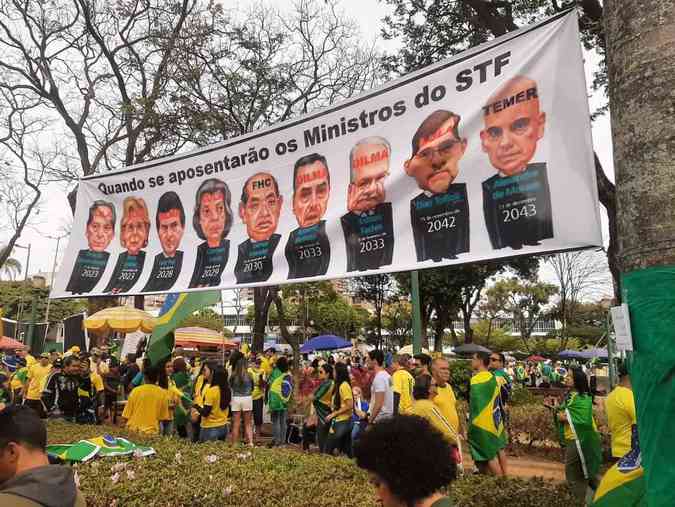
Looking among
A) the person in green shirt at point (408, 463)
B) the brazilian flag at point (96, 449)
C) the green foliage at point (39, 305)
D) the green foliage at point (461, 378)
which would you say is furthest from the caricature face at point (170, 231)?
the green foliage at point (39, 305)

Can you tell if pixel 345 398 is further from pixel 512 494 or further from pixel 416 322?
pixel 512 494

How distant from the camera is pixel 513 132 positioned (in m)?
3.81

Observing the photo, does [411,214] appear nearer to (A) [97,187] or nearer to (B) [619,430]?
(B) [619,430]

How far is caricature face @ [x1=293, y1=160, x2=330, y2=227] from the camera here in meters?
5.05

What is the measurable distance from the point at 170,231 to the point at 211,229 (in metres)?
0.67

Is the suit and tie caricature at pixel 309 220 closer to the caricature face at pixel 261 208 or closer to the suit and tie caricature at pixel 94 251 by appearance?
the caricature face at pixel 261 208

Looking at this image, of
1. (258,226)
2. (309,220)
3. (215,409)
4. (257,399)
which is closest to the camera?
(309,220)

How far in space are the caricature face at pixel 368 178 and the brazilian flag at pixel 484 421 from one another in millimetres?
3295

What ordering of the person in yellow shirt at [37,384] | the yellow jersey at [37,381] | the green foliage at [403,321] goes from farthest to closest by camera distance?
the green foliage at [403,321]
the yellow jersey at [37,381]
the person in yellow shirt at [37,384]

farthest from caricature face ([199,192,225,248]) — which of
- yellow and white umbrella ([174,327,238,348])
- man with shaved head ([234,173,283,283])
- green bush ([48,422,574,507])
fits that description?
yellow and white umbrella ([174,327,238,348])

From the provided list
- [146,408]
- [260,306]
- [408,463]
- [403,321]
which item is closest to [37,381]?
[146,408]

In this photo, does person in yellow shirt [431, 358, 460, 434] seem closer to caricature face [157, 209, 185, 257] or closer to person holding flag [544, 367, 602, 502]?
person holding flag [544, 367, 602, 502]

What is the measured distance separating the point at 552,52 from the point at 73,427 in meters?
7.64

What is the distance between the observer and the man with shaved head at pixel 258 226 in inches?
212
